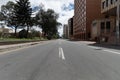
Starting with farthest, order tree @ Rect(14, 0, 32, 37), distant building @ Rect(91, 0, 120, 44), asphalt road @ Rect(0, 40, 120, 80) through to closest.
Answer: tree @ Rect(14, 0, 32, 37) < distant building @ Rect(91, 0, 120, 44) < asphalt road @ Rect(0, 40, 120, 80)

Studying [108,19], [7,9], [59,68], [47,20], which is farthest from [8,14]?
[59,68]

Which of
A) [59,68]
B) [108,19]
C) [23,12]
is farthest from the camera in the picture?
[23,12]

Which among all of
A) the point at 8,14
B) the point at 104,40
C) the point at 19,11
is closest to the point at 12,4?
the point at 8,14

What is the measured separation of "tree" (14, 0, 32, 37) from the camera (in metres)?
97.4

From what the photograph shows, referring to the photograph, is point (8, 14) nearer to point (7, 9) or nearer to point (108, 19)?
point (7, 9)

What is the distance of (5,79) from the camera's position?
869 centimetres

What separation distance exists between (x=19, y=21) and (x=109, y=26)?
34.5 m

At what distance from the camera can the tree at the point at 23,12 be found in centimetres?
9738

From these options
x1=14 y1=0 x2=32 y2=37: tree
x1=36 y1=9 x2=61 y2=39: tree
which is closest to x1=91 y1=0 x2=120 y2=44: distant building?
x1=14 y1=0 x2=32 y2=37: tree

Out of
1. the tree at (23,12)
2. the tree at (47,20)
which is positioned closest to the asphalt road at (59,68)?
the tree at (23,12)

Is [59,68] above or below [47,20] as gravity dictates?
below

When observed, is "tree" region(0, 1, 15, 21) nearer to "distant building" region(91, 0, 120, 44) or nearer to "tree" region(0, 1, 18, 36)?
"tree" region(0, 1, 18, 36)

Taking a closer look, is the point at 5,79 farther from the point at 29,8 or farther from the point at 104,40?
the point at 29,8

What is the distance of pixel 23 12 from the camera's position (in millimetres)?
97250
